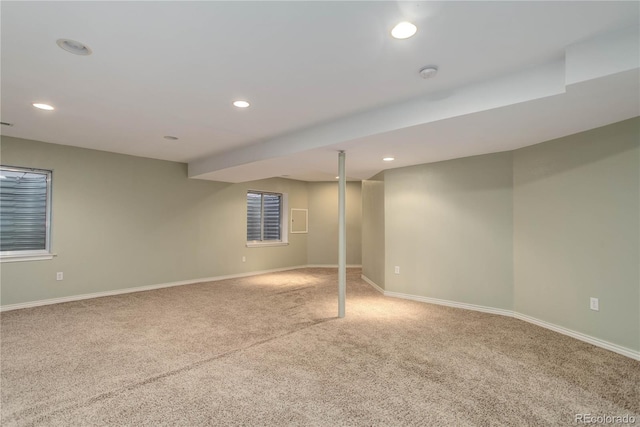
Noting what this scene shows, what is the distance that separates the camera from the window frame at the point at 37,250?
4427 mm

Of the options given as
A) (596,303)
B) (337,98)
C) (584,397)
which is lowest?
(584,397)

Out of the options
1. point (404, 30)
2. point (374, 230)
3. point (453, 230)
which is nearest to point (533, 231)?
point (453, 230)

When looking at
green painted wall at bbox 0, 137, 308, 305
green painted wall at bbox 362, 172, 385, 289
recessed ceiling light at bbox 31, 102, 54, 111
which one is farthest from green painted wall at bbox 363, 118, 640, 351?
recessed ceiling light at bbox 31, 102, 54, 111

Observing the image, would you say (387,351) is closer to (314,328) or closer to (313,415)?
(314,328)

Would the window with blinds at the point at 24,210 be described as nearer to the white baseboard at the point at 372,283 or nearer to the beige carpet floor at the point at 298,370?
the beige carpet floor at the point at 298,370

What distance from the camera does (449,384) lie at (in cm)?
241

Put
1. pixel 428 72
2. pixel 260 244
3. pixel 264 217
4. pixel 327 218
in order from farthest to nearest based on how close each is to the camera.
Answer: pixel 327 218
pixel 264 217
pixel 260 244
pixel 428 72

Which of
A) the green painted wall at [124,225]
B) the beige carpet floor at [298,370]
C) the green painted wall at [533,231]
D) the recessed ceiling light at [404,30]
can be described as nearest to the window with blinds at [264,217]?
the green painted wall at [124,225]

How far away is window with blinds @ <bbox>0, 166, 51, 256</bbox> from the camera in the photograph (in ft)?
14.9

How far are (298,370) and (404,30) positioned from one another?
2.59 meters

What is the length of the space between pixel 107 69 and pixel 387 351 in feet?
11.0

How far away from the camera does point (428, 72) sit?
2.42m

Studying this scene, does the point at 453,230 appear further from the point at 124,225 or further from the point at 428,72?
the point at 124,225

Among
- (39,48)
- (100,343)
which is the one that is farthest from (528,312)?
(39,48)
